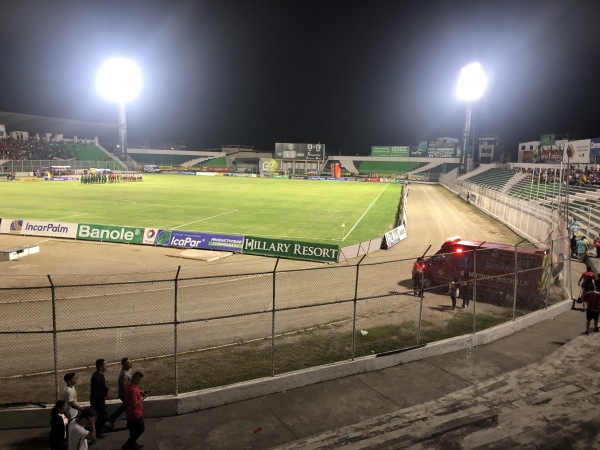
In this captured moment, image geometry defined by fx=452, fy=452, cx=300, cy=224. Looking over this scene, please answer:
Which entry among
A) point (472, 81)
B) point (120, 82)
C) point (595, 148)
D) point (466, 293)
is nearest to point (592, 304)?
point (466, 293)

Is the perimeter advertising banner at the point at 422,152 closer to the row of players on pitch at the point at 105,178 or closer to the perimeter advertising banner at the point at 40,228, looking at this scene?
the row of players on pitch at the point at 105,178

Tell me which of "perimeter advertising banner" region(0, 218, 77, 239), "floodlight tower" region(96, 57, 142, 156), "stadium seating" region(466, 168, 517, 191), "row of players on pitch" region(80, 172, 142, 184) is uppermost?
"floodlight tower" region(96, 57, 142, 156)

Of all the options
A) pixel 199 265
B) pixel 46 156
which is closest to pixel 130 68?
pixel 46 156

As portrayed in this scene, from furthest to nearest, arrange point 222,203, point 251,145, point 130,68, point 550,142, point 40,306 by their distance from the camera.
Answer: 1. point 251,145
2. point 130,68
3. point 550,142
4. point 222,203
5. point 40,306

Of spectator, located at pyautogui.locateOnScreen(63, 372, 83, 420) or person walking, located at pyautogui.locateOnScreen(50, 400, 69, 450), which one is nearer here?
person walking, located at pyautogui.locateOnScreen(50, 400, 69, 450)

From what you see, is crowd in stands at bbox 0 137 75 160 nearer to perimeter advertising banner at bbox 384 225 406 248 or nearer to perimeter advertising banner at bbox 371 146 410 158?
perimeter advertising banner at bbox 371 146 410 158

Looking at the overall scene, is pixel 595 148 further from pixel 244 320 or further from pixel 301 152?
pixel 301 152

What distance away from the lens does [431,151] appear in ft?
380

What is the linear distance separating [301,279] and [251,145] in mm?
143576

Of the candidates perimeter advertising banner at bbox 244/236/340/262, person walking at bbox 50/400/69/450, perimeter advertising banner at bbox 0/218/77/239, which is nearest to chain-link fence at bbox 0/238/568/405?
person walking at bbox 50/400/69/450

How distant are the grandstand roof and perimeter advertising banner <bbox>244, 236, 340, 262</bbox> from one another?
94.1 meters

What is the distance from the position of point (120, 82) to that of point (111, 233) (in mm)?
92910

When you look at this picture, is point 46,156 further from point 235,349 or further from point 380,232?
point 235,349

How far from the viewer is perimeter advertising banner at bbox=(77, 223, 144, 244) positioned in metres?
24.8
